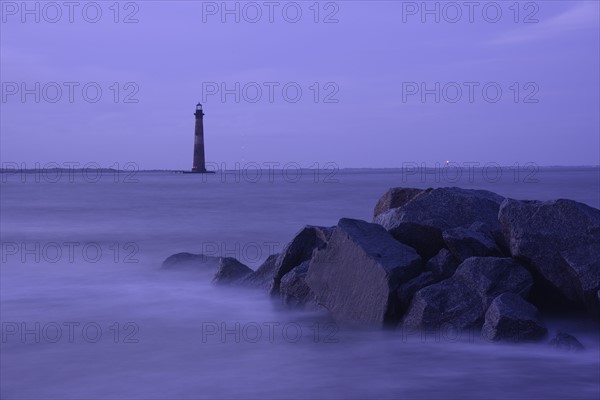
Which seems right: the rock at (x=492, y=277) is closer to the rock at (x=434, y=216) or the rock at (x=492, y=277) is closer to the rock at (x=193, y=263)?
the rock at (x=434, y=216)

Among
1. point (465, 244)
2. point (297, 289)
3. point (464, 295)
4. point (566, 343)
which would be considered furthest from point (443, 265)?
point (297, 289)

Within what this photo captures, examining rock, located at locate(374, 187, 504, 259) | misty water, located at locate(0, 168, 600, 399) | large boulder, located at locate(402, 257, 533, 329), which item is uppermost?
rock, located at locate(374, 187, 504, 259)

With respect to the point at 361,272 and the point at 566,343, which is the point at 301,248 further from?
the point at 566,343

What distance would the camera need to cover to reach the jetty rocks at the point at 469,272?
6.27 meters

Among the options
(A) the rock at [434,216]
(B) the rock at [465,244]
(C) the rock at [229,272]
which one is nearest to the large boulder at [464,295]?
(B) the rock at [465,244]

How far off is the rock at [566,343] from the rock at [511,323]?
121 mm

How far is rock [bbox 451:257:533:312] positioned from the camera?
625cm

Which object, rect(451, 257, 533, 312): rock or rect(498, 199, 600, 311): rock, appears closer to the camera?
rect(451, 257, 533, 312): rock

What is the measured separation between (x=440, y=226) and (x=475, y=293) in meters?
1.13

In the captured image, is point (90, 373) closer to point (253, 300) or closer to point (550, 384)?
point (253, 300)

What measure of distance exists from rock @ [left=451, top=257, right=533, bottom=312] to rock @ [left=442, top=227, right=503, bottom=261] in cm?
29

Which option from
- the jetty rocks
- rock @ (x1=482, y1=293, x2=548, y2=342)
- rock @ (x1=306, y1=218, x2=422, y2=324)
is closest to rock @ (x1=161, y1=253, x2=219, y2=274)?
the jetty rocks

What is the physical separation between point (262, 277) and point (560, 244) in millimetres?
3557

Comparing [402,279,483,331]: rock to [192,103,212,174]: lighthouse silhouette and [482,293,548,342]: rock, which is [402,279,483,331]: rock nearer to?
[482,293,548,342]: rock
